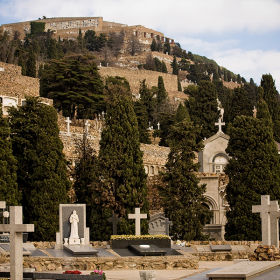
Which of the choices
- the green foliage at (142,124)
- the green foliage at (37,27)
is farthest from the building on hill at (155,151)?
the green foliage at (37,27)

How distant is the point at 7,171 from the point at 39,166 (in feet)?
5.86

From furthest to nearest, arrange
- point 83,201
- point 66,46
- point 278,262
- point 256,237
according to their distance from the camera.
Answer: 1. point 66,46
2. point 83,201
3. point 256,237
4. point 278,262

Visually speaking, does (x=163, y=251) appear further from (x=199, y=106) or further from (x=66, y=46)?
(x=66, y=46)

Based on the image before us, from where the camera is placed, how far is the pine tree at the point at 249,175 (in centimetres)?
2662

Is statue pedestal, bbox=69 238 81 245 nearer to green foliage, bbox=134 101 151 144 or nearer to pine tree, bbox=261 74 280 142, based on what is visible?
green foliage, bbox=134 101 151 144

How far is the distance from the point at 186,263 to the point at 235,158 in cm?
1037

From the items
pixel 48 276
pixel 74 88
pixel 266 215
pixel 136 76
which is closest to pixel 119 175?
Answer: pixel 266 215

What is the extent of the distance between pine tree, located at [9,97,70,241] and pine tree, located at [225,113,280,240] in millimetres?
7611

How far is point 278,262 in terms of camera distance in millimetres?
15266

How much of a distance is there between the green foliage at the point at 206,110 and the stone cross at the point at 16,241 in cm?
3590

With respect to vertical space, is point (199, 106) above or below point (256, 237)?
above

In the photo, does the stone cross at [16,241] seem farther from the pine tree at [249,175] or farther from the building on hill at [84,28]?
the building on hill at [84,28]

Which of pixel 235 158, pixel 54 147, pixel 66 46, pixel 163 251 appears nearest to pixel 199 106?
pixel 235 158

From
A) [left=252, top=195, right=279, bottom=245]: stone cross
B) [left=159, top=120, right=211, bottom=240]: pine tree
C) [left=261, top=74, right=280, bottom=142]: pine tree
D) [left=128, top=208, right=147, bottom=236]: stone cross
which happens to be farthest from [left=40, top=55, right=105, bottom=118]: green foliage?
[left=252, top=195, right=279, bottom=245]: stone cross
